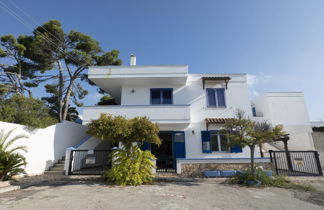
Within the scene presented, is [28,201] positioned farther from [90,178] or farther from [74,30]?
[74,30]

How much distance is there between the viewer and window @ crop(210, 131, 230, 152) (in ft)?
36.2

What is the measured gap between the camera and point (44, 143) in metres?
9.59

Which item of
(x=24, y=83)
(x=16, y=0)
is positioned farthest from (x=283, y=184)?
(x=24, y=83)

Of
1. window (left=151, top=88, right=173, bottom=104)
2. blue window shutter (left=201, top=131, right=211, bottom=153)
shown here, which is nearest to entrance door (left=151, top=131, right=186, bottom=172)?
blue window shutter (left=201, top=131, right=211, bottom=153)

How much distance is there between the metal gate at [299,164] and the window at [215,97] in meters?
4.60

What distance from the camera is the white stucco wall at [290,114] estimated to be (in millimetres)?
14109

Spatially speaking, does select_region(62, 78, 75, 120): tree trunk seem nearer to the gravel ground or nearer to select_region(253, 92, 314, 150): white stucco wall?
the gravel ground

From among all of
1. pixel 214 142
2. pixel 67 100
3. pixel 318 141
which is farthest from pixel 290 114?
pixel 67 100

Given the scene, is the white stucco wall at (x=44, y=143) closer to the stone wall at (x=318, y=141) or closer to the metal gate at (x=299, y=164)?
the metal gate at (x=299, y=164)

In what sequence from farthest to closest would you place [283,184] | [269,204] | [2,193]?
1. [283,184]
2. [2,193]
3. [269,204]

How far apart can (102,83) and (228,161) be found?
1105 cm

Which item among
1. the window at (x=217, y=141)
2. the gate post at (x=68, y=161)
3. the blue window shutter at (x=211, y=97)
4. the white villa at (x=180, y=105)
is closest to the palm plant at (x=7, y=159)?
the gate post at (x=68, y=161)

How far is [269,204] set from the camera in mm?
5102

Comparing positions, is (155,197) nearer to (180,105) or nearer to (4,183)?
(180,105)
